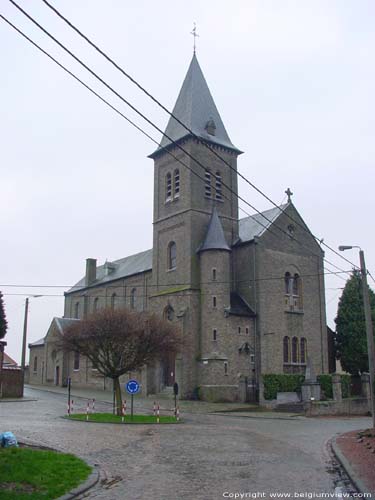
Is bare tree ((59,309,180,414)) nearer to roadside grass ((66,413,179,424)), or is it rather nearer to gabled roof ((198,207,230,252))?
roadside grass ((66,413,179,424))

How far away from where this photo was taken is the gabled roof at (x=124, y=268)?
51719mm

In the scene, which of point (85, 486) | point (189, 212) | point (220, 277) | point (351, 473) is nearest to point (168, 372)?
point (220, 277)

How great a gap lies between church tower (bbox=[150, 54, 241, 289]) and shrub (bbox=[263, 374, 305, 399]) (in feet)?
26.9

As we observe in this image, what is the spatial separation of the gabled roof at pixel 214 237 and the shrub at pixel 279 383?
9126mm

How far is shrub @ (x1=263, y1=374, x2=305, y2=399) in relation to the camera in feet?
115

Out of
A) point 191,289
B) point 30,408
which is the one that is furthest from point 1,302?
point 191,289

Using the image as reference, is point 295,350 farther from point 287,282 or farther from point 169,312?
point 169,312

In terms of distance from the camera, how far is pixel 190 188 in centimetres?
4112

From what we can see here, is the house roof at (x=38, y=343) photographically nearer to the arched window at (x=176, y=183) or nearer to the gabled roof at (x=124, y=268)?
the gabled roof at (x=124, y=268)

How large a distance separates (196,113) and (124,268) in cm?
1870

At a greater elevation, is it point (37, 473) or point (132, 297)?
point (132, 297)

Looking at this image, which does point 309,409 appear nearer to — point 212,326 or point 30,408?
point 212,326

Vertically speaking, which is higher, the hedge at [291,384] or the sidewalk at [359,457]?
the hedge at [291,384]

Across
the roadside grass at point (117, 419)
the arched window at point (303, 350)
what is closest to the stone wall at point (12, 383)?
the roadside grass at point (117, 419)
